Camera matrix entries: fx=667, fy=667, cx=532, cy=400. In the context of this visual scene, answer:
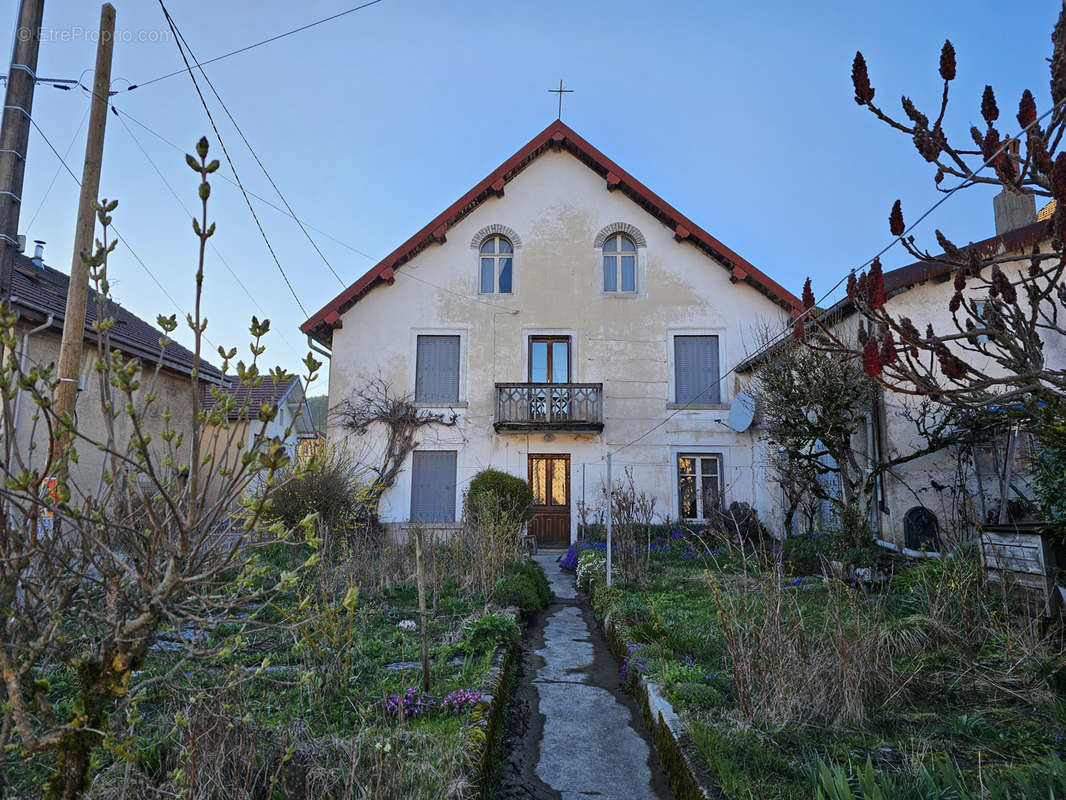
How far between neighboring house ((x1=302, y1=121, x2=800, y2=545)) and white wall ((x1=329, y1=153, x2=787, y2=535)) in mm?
34

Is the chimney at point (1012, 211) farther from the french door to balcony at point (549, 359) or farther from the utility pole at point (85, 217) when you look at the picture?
the utility pole at point (85, 217)

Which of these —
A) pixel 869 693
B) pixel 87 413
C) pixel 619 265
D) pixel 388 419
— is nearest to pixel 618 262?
pixel 619 265

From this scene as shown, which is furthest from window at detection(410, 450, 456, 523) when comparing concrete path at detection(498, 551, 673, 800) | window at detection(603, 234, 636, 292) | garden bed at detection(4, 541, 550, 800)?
garden bed at detection(4, 541, 550, 800)

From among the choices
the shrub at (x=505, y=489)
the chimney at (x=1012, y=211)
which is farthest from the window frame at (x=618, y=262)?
the chimney at (x=1012, y=211)

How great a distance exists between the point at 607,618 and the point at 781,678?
320 cm

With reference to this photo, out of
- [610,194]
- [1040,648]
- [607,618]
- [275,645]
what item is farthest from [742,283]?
[275,645]

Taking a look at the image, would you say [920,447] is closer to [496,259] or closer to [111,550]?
[496,259]

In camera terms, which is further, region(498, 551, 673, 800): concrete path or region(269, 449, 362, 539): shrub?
region(269, 449, 362, 539): shrub

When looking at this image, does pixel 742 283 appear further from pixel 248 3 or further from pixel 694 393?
pixel 248 3

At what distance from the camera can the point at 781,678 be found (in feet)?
12.6

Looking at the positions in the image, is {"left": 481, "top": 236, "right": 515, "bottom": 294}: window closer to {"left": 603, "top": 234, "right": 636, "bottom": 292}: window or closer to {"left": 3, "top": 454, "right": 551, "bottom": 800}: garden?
{"left": 603, "top": 234, "right": 636, "bottom": 292}: window

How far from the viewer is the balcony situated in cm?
1564

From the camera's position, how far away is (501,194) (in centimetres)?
1672

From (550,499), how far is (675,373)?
4320 millimetres
